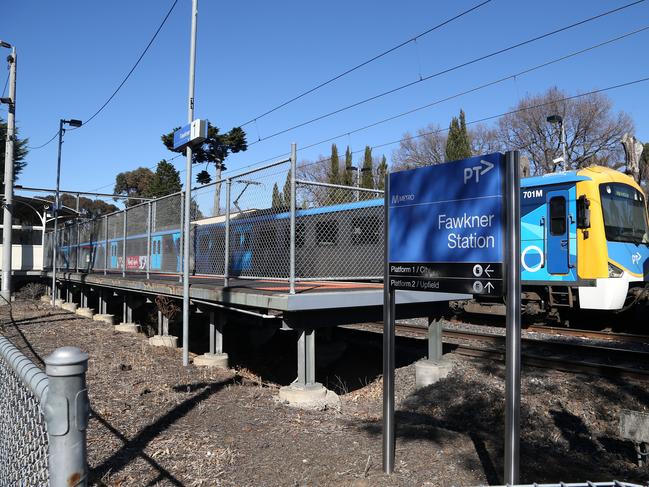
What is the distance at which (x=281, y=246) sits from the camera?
24.9 feet

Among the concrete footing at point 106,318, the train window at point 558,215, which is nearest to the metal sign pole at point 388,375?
the train window at point 558,215

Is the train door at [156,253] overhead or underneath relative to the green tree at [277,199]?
underneath

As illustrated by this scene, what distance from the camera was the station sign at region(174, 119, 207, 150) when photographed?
24.6 ft

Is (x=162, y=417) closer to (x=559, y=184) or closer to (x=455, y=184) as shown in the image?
(x=455, y=184)

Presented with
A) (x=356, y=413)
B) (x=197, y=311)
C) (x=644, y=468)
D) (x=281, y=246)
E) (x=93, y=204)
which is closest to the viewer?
(x=644, y=468)

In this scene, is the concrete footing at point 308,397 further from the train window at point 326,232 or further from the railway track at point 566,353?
the railway track at point 566,353

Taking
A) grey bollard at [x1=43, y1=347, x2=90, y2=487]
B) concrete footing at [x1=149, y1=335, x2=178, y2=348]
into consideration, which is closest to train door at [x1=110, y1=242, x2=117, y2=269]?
concrete footing at [x1=149, y1=335, x2=178, y2=348]

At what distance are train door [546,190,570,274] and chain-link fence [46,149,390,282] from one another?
3927mm

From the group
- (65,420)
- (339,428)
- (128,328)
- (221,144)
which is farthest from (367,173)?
(65,420)

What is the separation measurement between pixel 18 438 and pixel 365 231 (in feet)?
28.0

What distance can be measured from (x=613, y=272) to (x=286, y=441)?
9252mm

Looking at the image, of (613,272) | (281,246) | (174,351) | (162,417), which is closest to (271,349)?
(174,351)

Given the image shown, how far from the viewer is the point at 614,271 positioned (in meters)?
11.4

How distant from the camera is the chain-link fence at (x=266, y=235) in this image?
7562 millimetres
